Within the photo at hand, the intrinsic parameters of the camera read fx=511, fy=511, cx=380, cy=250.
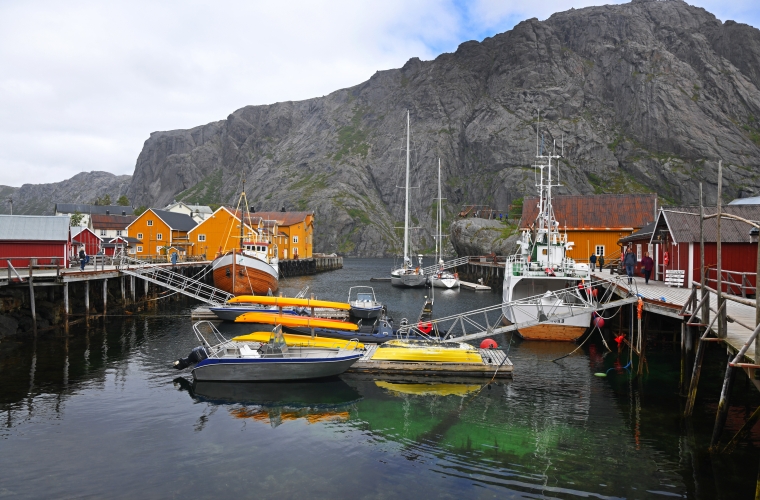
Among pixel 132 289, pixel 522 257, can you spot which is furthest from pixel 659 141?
pixel 132 289

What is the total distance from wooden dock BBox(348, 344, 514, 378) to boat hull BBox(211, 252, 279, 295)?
27.3 meters

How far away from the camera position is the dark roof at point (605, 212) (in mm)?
62094

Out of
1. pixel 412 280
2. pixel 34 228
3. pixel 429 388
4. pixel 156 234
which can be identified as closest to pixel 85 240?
pixel 156 234

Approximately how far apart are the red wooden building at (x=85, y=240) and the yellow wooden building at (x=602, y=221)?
55.0 m

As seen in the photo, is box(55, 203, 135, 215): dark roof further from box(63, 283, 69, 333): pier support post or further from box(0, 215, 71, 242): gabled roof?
box(63, 283, 69, 333): pier support post

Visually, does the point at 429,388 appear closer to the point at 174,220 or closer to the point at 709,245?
the point at 709,245

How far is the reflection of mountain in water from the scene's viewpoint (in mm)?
17531

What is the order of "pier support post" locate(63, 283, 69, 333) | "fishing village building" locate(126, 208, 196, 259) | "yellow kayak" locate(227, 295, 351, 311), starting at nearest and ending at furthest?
1. "pier support post" locate(63, 283, 69, 333)
2. "yellow kayak" locate(227, 295, 351, 311)
3. "fishing village building" locate(126, 208, 196, 259)

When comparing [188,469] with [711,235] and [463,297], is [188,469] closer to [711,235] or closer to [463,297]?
[711,235]

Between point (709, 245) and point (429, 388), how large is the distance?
17893 millimetres

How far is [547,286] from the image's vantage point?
3356 centimetres

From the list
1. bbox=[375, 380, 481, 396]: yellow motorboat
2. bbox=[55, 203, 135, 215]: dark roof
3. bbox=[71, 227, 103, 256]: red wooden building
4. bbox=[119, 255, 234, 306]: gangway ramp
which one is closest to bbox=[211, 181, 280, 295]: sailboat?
bbox=[119, 255, 234, 306]: gangway ramp

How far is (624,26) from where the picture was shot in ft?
619

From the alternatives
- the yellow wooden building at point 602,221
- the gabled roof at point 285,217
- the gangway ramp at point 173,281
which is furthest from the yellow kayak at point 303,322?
the gabled roof at point 285,217
